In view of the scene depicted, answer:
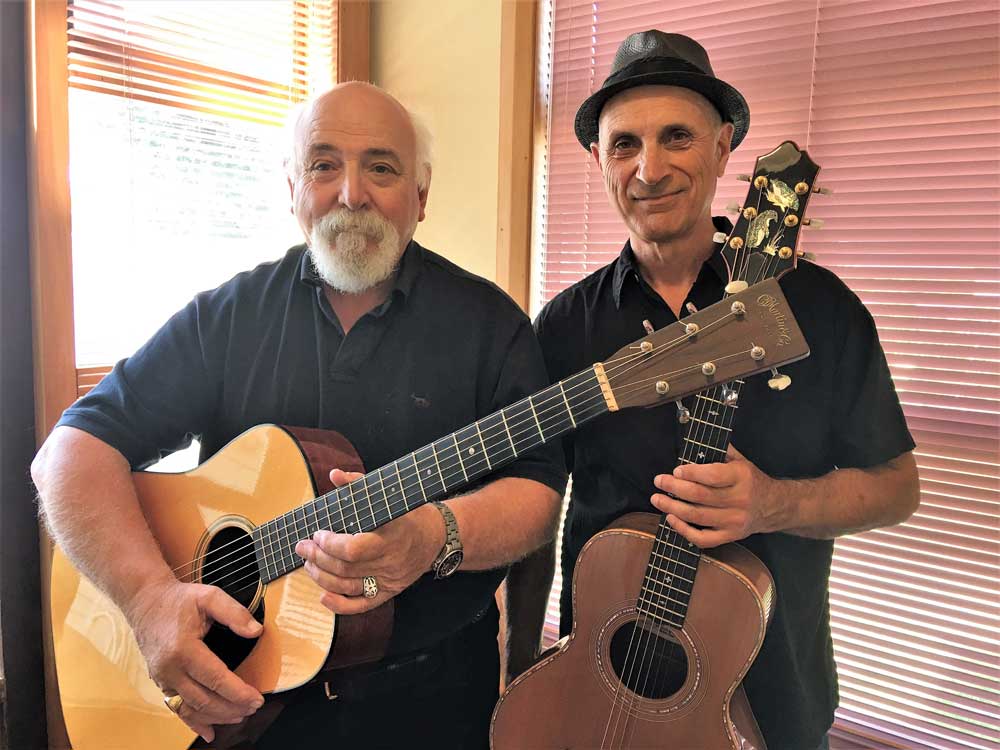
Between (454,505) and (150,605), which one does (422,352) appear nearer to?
(454,505)

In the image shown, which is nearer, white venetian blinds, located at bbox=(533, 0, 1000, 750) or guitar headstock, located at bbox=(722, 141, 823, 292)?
guitar headstock, located at bbox=(722, 141, 823, 292)

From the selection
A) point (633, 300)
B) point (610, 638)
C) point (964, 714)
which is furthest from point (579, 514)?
point (964, 714)

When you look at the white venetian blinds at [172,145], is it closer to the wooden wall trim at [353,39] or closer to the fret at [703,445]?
the wooden wall trim at [353,39]

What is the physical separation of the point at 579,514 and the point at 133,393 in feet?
3.09

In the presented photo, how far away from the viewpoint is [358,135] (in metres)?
1.41

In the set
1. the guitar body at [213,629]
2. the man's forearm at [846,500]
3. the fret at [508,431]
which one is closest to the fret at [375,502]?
the guitar body at [213,629]

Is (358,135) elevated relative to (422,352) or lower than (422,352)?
elevated

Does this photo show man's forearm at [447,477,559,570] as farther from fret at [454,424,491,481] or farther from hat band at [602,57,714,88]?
hat band at [602,57,714,88]

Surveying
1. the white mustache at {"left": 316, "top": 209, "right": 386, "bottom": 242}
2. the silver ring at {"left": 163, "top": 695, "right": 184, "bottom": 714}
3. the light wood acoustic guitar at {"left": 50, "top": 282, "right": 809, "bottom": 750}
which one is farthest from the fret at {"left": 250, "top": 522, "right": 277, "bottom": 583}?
the white mustache at {"left": 316, "top": 209, "right": 386, "bottom": 242}

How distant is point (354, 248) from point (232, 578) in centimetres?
66

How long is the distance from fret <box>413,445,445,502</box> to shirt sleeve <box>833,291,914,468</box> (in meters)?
0.75

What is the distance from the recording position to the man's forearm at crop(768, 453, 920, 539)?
3.92ft

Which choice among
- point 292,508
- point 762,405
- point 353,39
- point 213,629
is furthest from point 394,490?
point 353,39

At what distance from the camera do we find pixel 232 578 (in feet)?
4.29
